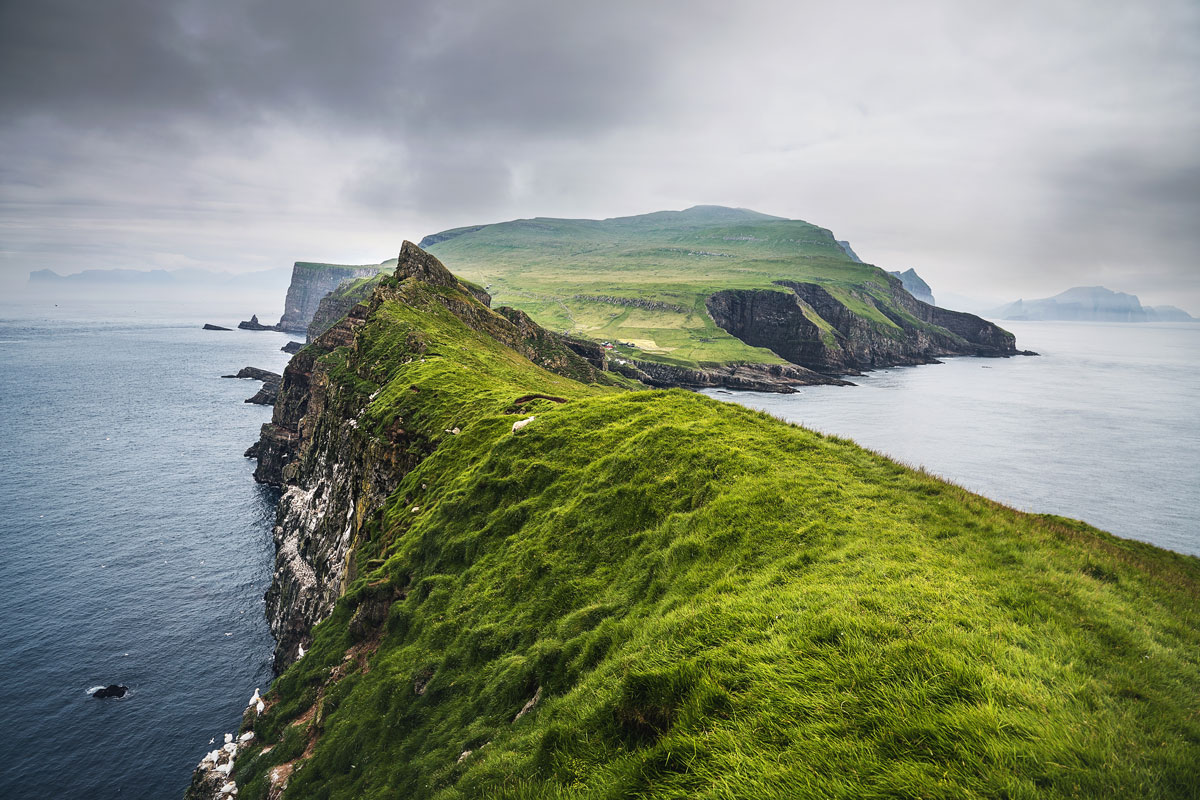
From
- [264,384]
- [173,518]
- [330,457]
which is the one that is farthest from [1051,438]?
[264,384]

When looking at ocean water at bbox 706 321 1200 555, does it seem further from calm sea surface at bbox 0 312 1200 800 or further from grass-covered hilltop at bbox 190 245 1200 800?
grass-covered hilltop at bbox 190 245 1200 800

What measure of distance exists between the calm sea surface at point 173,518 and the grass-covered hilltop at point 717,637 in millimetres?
28205

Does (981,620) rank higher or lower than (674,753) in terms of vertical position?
higher

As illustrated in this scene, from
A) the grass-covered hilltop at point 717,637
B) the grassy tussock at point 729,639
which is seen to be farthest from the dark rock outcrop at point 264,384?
the grassy tussock at point 729,639

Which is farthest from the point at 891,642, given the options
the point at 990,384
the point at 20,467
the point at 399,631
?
the point at 990,384

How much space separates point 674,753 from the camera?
8688 millimetres

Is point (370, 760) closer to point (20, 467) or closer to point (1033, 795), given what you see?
point (1033, 795)

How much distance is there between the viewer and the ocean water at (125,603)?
41.9 metres

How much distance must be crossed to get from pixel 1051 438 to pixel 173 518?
169m

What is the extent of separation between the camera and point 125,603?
5947 cm

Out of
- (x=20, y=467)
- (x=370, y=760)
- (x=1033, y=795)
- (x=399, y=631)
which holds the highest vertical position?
(x=1033, y=795)

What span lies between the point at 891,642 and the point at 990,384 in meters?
228

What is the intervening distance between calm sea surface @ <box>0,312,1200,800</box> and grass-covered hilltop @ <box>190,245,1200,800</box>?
92.5ft

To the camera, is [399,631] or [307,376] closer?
[399,631]
